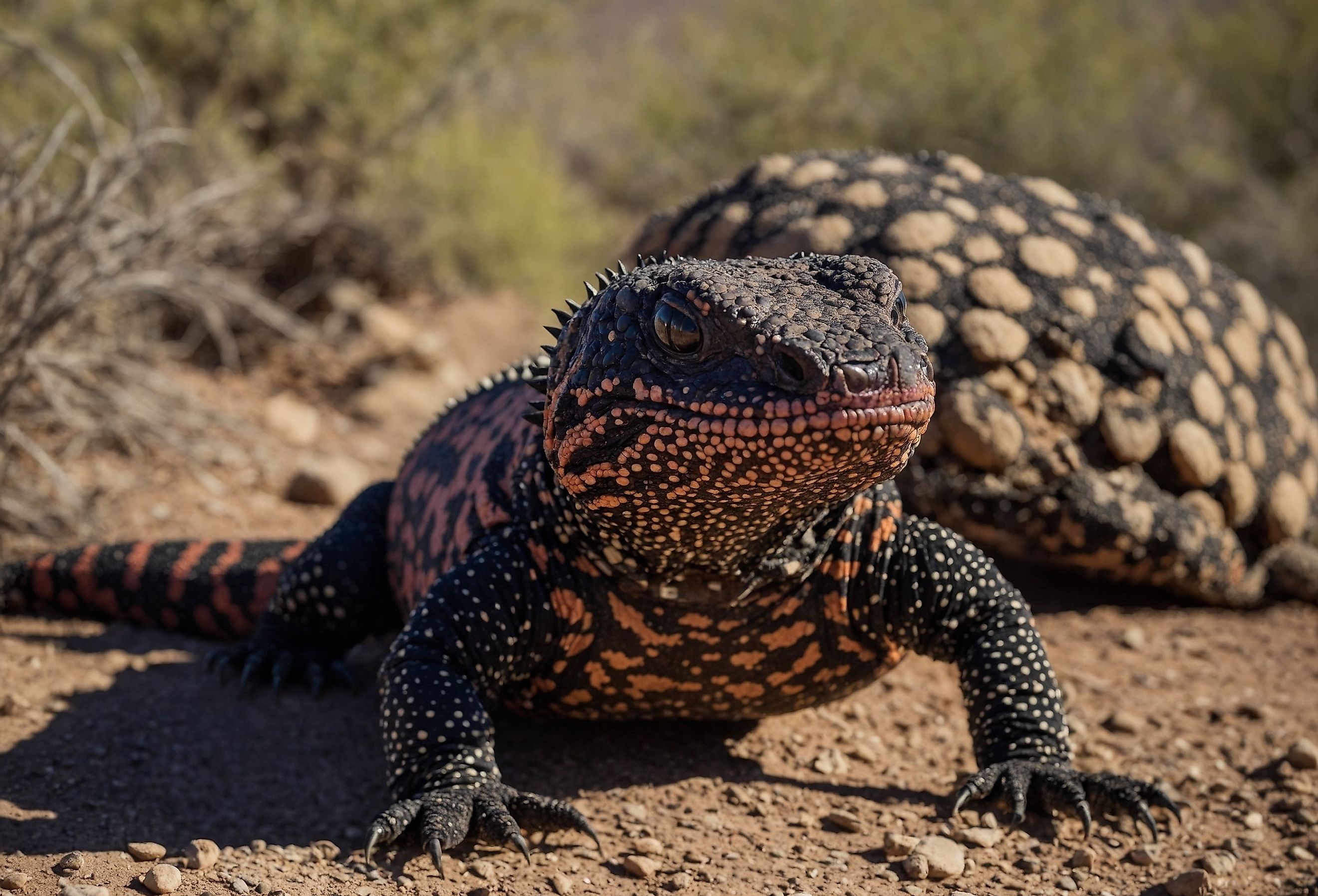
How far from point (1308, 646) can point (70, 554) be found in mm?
5215

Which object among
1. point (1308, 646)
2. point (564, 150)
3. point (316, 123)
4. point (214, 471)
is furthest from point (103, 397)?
point (564, 150)

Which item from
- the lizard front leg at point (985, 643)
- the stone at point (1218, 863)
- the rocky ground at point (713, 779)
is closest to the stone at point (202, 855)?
the rocky ground at point (713, 779)

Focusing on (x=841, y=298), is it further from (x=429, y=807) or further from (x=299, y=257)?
(x=299, y=257)

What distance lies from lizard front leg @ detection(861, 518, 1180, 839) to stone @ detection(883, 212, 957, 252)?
1804 millimetres

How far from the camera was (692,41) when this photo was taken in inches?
680

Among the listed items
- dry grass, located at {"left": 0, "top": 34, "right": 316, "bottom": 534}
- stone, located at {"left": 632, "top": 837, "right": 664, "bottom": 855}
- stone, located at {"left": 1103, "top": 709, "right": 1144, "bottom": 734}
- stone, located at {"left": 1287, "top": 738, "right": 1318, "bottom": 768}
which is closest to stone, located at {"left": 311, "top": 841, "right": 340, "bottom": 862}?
stone, located at {"left": 632, "top": 837, "right": 664, "bottom": 855}

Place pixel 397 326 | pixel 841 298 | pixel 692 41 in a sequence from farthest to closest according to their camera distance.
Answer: pixel 692 41
pixel 397 326
pixel 841 298

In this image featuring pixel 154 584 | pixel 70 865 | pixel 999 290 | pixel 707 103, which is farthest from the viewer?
pixel 707 103

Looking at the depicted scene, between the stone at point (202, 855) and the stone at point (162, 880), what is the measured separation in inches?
3.8

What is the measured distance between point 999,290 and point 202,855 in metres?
3.73

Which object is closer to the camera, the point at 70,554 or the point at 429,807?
the point at 429,807

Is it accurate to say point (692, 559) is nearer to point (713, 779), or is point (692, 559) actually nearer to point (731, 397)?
point (731, 397)

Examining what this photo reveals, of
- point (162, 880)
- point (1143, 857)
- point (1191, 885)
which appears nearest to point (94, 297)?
point (162, 880)

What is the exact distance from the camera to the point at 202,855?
10.5 ft
